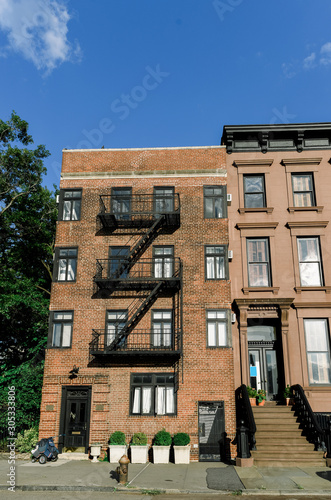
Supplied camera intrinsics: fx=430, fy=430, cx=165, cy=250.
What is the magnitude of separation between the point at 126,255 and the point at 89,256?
5.71ft

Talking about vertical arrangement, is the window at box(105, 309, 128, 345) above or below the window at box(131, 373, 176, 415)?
above

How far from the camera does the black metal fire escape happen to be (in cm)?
1798

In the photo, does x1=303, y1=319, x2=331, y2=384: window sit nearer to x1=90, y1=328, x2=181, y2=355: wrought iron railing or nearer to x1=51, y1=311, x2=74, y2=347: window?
x1=90, y1=328, x2=181, y2=355: wrought iron railing

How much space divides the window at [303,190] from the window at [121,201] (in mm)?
7866

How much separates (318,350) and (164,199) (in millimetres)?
9593

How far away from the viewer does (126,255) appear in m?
19.2

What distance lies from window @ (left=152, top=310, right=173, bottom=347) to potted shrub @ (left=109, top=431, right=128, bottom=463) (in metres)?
3.87

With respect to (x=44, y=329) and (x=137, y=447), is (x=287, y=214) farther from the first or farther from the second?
(x=44, y=329)

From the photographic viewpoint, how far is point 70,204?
2052 centimetres

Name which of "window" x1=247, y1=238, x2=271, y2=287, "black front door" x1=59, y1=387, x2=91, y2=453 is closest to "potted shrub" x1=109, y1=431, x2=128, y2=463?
"black front door" x1=59, y1=387, x2=91, y2=453

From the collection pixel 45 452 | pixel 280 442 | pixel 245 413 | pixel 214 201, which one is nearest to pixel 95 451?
pixel 45 452

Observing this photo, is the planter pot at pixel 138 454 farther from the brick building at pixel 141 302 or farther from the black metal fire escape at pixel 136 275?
the black metal fire escape at pixel 136 275

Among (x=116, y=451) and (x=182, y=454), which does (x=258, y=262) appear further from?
(x=116, y=451)

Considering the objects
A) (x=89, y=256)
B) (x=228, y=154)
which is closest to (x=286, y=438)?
(x=89, y=256)
